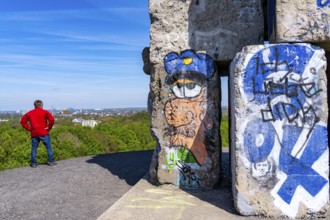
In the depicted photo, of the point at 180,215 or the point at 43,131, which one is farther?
the point at 43,131

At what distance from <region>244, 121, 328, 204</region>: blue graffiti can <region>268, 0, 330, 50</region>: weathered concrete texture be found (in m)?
1.05

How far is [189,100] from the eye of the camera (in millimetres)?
5570

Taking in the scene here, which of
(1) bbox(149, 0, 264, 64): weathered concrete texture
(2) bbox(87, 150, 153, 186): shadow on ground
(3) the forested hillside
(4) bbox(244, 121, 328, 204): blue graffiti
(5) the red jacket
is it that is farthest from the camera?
(3) the forested hillside

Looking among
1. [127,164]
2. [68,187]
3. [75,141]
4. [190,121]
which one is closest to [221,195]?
[190,121]

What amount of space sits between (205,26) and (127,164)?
3842 millimetres

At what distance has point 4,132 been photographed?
1135 cm

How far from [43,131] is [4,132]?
170 inches

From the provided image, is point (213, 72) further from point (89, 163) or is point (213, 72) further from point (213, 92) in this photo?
point (89, 163)

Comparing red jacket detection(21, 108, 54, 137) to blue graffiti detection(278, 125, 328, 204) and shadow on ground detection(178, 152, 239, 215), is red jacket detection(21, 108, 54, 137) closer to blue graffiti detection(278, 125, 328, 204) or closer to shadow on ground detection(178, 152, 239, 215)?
shadow on ground detection(178, 152, 239, 215)

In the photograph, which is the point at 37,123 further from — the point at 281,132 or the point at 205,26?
the point at 281,132

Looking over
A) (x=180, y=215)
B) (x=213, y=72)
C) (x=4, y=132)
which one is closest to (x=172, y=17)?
(x=213, y=72)

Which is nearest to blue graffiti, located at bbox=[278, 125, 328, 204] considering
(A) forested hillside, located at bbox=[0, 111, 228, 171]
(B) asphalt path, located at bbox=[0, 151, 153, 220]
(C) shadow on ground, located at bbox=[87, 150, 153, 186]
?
(B) asphalt path, located at bbox=[0, 151, 153, 220]

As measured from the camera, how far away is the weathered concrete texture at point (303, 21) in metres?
4.42

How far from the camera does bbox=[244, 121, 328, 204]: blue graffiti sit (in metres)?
4.27
